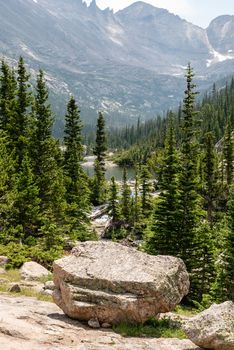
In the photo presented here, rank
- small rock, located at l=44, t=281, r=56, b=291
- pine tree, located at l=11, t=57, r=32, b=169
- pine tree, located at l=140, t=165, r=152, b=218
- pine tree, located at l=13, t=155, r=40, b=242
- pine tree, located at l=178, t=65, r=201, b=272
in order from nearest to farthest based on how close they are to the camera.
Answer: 1. small rock, located at l=44, t=281, r=56, b=291
2. pine tree, located at l=13, t=155, r=40, b=242
3. pine tree, located at l=178, t=65, r=201, b=272
4. pine tree, located at l=11, t=57, r=32, b=169
5. pine tree, located at l=140, t=165, r=152, b=218

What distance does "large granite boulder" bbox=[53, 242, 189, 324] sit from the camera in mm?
14688

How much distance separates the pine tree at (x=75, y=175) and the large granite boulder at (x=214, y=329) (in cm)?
2950

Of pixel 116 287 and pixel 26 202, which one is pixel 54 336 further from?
pixel 26 202

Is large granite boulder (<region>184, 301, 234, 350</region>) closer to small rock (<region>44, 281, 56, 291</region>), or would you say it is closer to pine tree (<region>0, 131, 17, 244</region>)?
small rock (<region>44, 281, 56, 291</region>)

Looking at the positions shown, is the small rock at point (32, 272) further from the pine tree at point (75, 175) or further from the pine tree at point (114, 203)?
the pine tree at point (114, 203)

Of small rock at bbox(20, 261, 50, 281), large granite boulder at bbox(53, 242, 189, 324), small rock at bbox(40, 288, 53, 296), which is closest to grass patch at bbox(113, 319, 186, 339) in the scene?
large granite boulder at bbox(53, 242, 189, 324)

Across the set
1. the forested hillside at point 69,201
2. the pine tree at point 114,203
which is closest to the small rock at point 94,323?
the forested hillside at point 69,201

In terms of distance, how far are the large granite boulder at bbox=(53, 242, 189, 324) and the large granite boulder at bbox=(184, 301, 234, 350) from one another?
6.15 ft

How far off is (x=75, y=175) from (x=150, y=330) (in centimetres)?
3694

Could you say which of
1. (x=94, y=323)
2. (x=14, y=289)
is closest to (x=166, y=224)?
(x=14, y=289)

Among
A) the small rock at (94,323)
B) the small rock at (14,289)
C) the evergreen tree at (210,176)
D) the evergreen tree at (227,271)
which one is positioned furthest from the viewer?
the evergreen tree at (210,176)

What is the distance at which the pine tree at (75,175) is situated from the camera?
153 feet

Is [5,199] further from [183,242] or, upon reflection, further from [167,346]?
[167,346]

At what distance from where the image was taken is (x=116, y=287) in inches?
586
